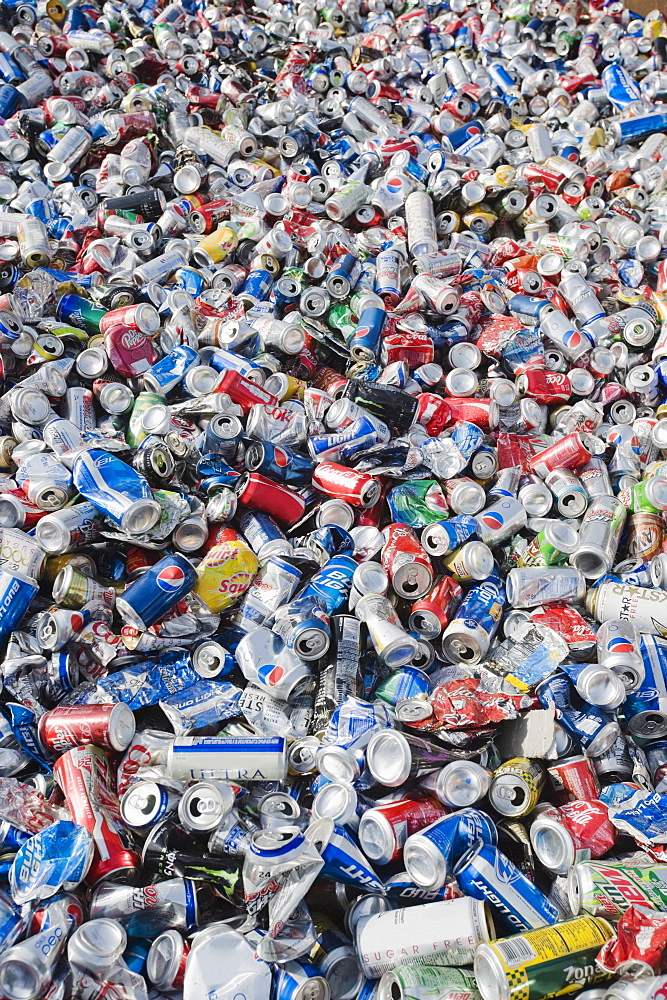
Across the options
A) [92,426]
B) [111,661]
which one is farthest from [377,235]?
[111,661]

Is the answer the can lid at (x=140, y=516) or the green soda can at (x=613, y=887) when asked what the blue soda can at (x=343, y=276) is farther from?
the green soda can at (x=613, y=887)

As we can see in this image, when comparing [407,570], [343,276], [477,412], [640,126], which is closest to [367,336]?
[343,276]

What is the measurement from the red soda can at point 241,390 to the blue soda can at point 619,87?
316 cm

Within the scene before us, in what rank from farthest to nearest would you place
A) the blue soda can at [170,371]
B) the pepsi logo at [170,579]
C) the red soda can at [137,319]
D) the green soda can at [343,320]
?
the green soda can at [343,320] → the red soda can at [137,319] → the blue soda can at [170,371] → the pepsi logo at [170,579]

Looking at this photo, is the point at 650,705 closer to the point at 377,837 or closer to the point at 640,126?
the point at 377,837

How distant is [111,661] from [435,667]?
822 millimetres

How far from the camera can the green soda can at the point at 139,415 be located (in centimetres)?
237

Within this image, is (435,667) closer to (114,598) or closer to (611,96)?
(114,598)

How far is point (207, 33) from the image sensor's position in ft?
14.8

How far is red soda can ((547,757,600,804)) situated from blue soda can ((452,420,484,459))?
100cm

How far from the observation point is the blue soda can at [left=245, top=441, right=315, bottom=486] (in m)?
2.22

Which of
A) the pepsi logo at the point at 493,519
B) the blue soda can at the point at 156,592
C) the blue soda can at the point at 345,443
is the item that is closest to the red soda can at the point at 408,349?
the blue soda can at the point at 345,443

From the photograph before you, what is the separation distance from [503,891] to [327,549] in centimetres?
96

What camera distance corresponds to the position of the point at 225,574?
1997 millimetres
